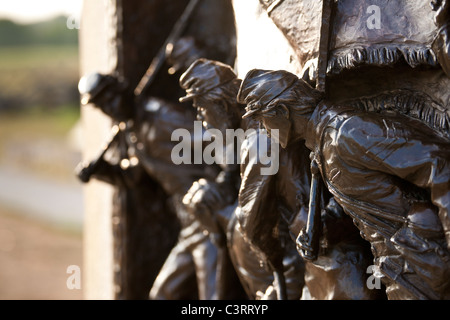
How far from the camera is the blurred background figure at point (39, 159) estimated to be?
9.99m

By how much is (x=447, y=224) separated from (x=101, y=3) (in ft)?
9.87

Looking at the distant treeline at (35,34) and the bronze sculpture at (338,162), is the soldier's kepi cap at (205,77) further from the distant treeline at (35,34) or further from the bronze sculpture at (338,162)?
the distant treeline at (35,34)

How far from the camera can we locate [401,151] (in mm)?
2613

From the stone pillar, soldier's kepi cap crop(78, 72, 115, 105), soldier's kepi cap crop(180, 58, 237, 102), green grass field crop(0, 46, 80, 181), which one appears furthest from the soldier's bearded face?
green grass field crop(0, 46, 80, 181)

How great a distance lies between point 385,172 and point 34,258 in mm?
8358

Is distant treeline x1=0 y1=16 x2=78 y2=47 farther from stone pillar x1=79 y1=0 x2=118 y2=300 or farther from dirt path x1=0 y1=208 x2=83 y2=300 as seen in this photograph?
stone pillar x1=79 y1=0 x2=118 y2=300

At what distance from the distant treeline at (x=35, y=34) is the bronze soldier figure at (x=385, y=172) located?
1574cm

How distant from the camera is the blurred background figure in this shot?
9992 millimetres

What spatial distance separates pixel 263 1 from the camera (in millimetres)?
3479

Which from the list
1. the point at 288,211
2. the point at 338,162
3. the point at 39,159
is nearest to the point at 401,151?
the point at 338,162

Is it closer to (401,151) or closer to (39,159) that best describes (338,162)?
(401,151)

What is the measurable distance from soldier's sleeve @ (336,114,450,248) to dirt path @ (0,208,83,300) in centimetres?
629

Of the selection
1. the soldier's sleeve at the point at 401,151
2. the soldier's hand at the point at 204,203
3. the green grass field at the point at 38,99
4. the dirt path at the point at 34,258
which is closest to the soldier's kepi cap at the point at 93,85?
the soldier's hand at the point at 204,203

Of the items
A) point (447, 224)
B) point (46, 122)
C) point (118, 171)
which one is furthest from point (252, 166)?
point (46, 122)
